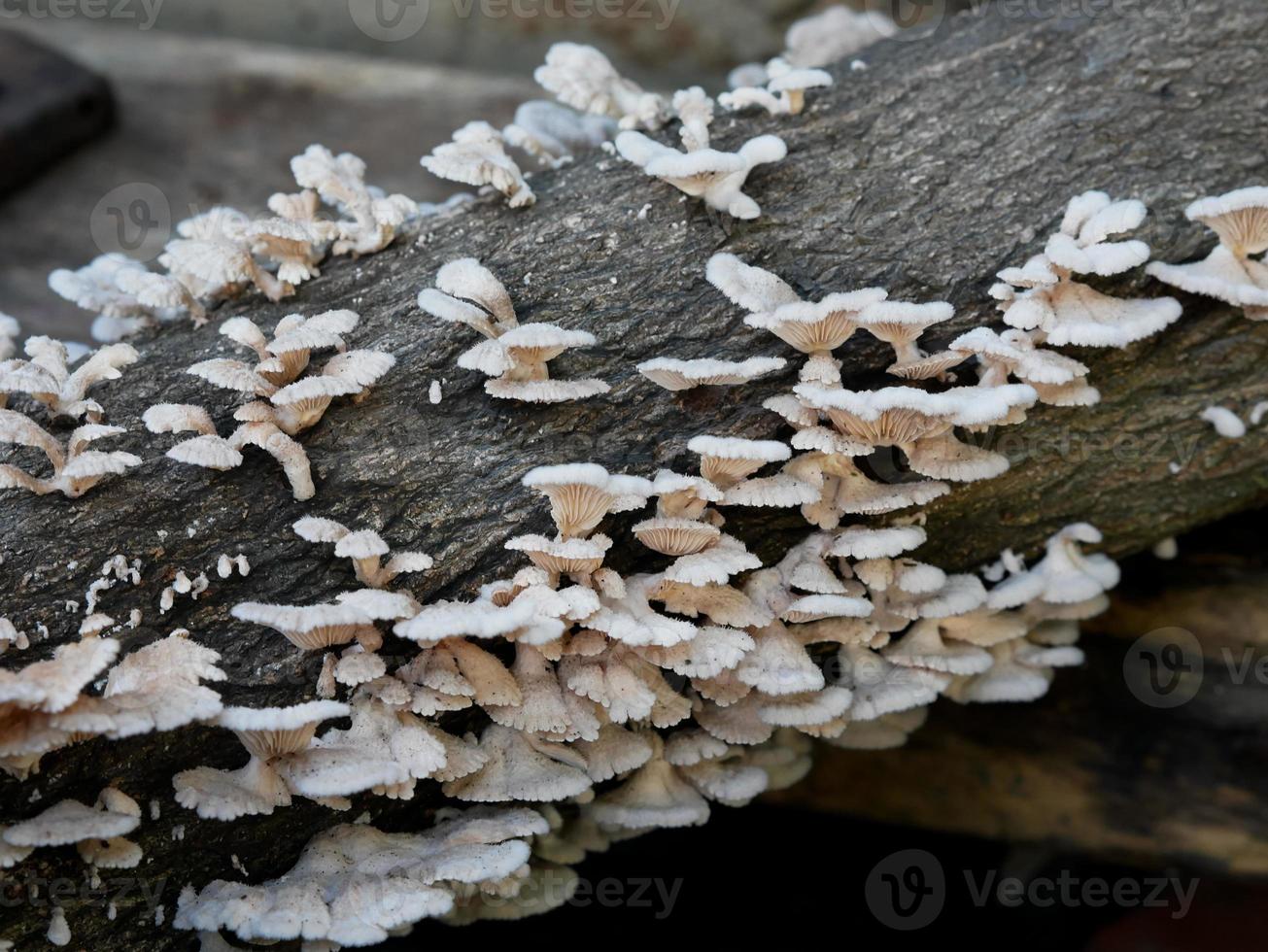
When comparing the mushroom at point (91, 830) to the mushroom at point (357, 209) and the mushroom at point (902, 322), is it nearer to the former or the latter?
the mushroom at point (357, 209)

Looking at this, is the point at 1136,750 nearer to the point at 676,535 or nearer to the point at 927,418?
the point at 927,418

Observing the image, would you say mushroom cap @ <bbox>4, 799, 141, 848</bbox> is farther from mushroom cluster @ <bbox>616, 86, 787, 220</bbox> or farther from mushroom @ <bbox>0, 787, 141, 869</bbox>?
mushroom cluster @ <bbox>616, 86, 787, 220</bbox>

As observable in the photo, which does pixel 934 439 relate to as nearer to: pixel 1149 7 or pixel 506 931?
pixel 1149 7

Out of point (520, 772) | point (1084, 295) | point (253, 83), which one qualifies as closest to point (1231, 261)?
point (1084, 295)

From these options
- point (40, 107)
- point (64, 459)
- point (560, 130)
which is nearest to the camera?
point (64, 459)

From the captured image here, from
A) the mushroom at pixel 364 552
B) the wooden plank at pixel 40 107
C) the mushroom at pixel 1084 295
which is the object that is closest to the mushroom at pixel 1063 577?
the mushroom at pixel 1084 295

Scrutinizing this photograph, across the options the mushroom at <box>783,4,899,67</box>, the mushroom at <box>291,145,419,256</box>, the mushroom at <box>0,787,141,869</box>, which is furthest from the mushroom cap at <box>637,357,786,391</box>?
the mushroom at <box>783,4,899,67</box>
